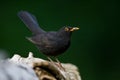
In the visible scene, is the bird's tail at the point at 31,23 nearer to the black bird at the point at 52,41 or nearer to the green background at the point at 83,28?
the black bird at the point at 52,41

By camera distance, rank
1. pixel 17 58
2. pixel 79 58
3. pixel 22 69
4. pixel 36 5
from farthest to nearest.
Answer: pixel 36 5 < pixel 79 58 < pixel 17 58 < pixel 22 69

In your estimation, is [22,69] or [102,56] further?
[102,56]

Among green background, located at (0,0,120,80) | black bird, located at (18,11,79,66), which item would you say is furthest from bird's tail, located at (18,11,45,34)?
green background, located at (0,0,120,80)

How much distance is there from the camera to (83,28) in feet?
38.9

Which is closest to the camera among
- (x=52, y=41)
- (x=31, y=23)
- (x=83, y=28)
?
(x=52, y=41)

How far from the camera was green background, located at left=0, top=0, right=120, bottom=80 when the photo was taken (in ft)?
37.4

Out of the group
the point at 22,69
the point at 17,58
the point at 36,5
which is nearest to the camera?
the point at 22,69

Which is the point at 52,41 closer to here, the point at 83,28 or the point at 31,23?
the point at 31,23

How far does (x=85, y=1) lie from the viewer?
12172 millimetres

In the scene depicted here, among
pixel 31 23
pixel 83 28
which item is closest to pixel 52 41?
pixel 31 23

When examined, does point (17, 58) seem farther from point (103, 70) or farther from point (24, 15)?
point (103, 70)

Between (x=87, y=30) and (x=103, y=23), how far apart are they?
446mm

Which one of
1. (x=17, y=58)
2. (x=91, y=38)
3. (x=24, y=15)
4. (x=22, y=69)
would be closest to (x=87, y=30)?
(x=91, y=38)

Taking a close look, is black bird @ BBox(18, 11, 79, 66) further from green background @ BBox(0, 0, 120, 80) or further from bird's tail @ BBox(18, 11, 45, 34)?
green background @ BBox(0, 0, 120, 80)
